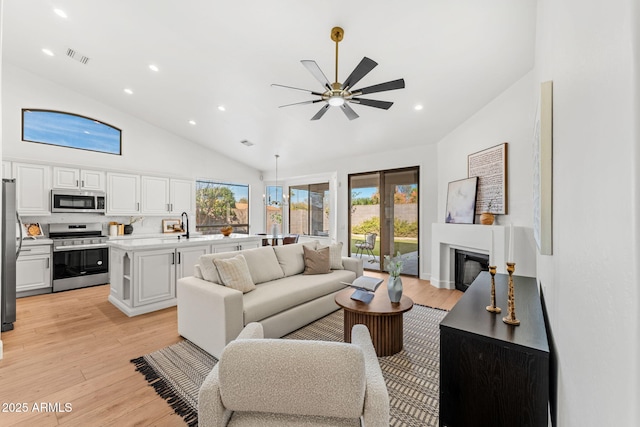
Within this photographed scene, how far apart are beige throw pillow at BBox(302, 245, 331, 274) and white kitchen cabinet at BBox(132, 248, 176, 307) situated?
6.19ft

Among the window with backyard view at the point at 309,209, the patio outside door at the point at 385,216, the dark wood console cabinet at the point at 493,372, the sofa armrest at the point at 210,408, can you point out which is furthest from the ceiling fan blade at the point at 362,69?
the window with backyard view at the point at 309,209

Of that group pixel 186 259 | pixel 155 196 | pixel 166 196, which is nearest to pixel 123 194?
pixel 155 196

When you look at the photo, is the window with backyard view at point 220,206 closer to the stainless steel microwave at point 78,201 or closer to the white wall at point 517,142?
the stainless steel microwave at point 78,201

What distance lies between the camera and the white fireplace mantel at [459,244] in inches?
142

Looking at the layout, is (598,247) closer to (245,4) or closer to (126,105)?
(245,4)

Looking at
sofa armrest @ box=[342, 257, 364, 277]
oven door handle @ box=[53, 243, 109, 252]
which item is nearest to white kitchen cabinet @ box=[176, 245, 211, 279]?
sofa armrest @ box=[342, 257, 364, 277]

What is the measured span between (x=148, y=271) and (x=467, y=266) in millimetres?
4859

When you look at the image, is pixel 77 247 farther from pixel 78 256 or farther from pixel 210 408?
pixel 210 408

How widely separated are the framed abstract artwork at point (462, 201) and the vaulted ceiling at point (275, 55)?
1.03m

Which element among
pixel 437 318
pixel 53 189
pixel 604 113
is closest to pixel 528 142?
pixel 437 318

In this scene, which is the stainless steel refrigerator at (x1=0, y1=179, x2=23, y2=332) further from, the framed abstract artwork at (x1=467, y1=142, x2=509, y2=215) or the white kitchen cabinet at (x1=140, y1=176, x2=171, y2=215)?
the framed abstract artwork at (x1=467, y1=142, x2=509, y2=215)

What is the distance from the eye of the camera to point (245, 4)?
267 cm

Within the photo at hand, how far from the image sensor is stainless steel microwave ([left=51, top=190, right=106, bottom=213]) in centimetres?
467

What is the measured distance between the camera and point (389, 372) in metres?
2.25
